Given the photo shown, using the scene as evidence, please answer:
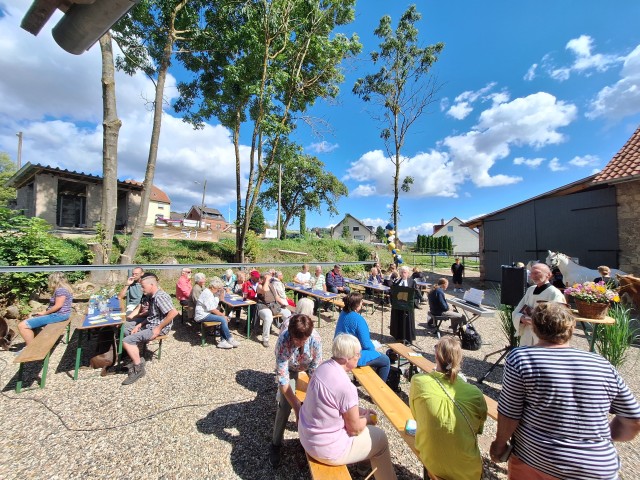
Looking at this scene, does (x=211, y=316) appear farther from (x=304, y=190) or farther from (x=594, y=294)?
(x=304, y=190)

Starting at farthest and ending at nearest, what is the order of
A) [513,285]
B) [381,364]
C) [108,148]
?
[108,148] → [513,285] → [381,364]

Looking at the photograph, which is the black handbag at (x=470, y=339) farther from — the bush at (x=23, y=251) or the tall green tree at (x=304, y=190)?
the tall green tree at (x=304, y=190)

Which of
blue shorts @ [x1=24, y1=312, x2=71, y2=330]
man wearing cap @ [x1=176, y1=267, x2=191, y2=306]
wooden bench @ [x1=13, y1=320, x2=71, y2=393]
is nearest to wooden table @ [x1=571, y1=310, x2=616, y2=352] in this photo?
wooden bench @ [x1=13, y1=320, x2=71, y2=393]

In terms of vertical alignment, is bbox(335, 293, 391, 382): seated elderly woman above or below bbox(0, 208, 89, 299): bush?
below

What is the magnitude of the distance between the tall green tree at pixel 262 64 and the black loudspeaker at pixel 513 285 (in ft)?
27.0

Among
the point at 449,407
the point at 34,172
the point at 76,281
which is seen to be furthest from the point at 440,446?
the point at 34,172

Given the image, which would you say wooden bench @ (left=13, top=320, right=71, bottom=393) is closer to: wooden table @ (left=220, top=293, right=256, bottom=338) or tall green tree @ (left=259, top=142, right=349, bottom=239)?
wooden table @ (left=220, top=293, right=256, bottom=338)

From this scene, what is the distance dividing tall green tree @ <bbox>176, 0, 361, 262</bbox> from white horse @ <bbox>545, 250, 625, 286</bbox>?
33.0ft

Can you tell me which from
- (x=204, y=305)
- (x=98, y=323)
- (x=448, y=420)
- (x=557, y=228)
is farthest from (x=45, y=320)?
(x=557, y=228)

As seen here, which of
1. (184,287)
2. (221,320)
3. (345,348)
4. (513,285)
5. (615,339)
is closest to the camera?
(345,348)

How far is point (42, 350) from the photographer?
11.9 ft

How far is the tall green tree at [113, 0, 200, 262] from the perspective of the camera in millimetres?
8961

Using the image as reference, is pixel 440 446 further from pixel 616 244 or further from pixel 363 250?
pixel 363 250

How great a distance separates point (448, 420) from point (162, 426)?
9.31 feet
